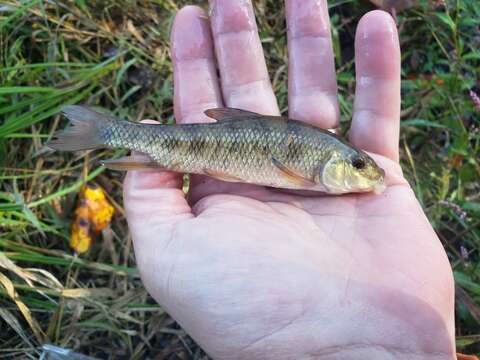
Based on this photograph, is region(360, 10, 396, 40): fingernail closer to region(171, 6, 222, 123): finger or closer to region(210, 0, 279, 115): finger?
region(210, 0, 279, 115): finger

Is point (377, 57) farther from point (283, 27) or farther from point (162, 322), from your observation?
point (162, 322)

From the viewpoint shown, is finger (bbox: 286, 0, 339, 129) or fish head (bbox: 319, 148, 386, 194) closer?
fish head (bbox: 319, 148, 386, 194)

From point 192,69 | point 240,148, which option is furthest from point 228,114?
point 192,69

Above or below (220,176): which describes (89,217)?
below

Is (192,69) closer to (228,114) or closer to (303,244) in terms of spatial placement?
(228,114)

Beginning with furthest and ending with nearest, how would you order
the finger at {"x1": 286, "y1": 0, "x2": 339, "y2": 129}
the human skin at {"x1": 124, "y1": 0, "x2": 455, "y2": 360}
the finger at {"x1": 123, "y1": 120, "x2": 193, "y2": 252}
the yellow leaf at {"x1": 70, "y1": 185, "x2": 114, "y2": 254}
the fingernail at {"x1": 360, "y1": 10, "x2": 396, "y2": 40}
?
the yellow leaf at {"x1": 70, "y1": 185, "x2": 114, "y2": 254}
the finger at {"x1": 286, "y1": 0, "x2": 339, "y2": 129}
the fingernail at {"x1": 360, "y1": 10, "x2": 396, "y2": 40}
the finger at {"x1": 123, "y1": 120, "x2": 193, "y2": 252}
the human skin at {"x1": 124, "y1": 0, "x2": 455, "y2": 360}

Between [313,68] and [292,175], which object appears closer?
[292,175]

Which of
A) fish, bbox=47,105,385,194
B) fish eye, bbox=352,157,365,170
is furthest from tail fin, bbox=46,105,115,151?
fish eye, bbox=352,157,365,170
